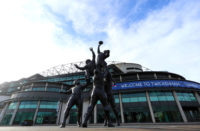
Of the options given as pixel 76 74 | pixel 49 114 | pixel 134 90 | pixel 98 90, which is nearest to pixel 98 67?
pixel 98 90

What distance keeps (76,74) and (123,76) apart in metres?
19.8

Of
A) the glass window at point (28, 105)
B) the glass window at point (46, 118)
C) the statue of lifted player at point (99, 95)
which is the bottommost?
the glass window at point (46, 118)

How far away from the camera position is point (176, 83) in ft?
71.4

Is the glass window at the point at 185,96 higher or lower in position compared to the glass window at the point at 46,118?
higher

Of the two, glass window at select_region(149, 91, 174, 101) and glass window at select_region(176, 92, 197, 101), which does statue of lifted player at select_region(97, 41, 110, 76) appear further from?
glass window at select_region(176, 92, 197, 101)

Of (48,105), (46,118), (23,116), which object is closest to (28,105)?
(23,116)

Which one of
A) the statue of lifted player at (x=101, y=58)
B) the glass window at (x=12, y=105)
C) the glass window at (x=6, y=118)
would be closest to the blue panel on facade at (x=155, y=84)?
the statue of lifted player at (x=101, y=58)

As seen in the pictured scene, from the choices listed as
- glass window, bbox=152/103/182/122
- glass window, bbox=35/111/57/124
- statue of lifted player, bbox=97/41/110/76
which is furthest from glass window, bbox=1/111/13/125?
glass window, bbox=152/103/182/122

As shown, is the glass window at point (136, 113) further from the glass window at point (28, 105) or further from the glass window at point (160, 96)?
the glass window at point (28, 105)

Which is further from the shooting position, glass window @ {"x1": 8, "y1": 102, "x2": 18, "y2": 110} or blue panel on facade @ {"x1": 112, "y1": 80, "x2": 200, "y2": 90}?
glass window @ {"x1": 8, "y1": 102, "x2": 18, "y2": 110}

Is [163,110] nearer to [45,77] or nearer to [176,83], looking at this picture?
[176,83]

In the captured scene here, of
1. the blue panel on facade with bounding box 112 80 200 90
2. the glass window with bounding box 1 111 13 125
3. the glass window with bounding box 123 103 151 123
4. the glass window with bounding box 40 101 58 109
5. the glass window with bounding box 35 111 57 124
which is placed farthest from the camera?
the glass window with bounding box 40 101 58 109

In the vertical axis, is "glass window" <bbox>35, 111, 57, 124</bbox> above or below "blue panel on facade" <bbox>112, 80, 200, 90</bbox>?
below

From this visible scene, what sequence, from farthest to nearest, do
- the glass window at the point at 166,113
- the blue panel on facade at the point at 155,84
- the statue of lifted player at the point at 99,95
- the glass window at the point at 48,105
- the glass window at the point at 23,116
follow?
1. the glass window at the point at 48,105
2. the glass window at the point at 23,116
3. the blue panel on facade at the point at 155,84
4. the glass window at the point at 166,113
5. the statue of lifted player at the point at 99,95
